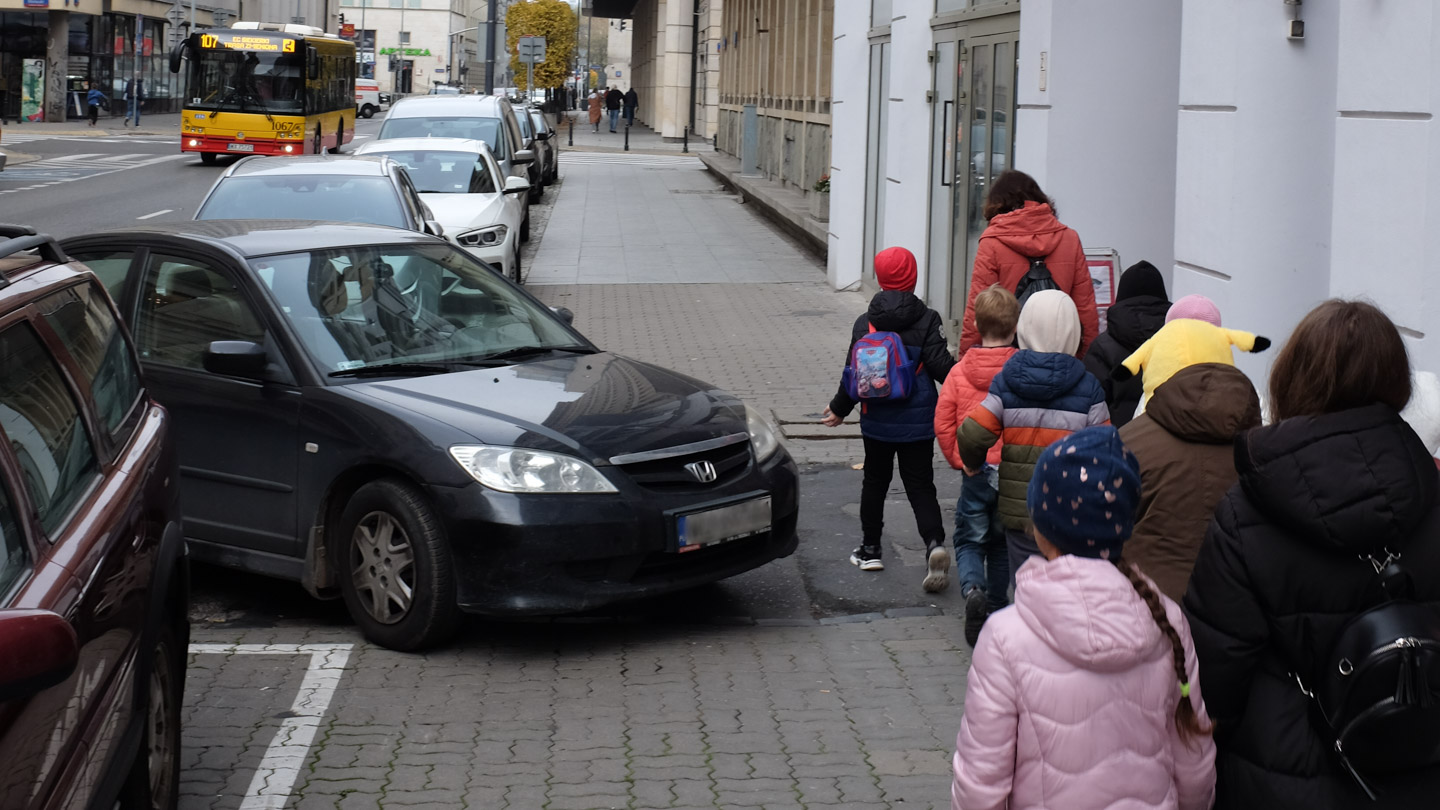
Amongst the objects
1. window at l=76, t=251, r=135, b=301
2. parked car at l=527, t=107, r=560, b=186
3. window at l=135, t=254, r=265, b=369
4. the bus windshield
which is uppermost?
the bus windshield

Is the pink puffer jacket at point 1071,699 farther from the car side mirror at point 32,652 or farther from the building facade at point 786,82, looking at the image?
the building facade at point 786,82

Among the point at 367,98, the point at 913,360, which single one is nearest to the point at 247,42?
the point at 913,360

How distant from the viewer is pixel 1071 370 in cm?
533

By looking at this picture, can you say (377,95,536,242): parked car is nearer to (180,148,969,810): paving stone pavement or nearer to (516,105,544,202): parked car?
(516,105,544,202): parked car

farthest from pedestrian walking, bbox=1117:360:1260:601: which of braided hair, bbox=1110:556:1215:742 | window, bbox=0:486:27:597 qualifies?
window, bbox=0:486:27:597

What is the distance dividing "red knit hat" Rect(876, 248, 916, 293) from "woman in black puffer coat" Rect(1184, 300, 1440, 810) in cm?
376

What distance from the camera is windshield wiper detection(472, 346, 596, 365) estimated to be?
6.64 meters

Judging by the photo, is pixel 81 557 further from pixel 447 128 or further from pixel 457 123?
pixel 457 123

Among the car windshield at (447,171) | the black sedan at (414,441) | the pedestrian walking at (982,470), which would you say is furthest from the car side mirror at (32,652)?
the car windshield at (447,171)

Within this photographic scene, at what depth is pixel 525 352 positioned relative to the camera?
683 cm

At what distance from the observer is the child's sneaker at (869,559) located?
7.18 meters

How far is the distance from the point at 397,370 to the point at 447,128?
16.7m

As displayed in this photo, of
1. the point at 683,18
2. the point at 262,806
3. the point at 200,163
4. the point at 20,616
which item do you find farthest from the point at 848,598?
the point at 683,18

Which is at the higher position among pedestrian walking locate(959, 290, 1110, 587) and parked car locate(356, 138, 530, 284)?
parked car locate(356, 138, 530, 284)
